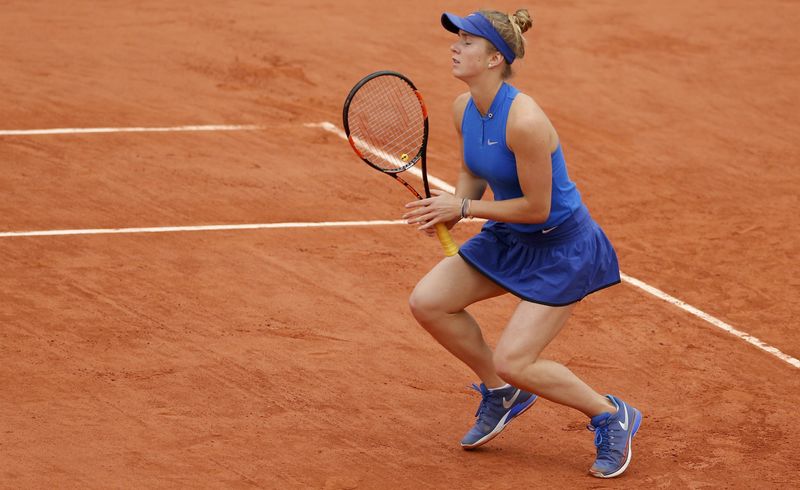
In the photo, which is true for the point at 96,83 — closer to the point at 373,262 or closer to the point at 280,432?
the point at 373,262

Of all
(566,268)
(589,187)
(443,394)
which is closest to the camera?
(566,268)

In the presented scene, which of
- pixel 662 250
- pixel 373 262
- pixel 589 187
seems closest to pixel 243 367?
pixel 373 262

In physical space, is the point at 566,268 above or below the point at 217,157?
above

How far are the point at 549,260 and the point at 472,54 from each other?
1.04 m

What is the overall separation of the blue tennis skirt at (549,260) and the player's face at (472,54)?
31.1 inches

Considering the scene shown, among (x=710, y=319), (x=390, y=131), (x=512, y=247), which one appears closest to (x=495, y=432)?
(x=512, y=247)

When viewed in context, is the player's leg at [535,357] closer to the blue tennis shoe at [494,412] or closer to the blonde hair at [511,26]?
the blue tennis shoe at [494,412]

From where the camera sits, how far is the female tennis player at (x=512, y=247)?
227 inches

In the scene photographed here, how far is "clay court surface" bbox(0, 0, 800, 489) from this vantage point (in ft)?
21.0

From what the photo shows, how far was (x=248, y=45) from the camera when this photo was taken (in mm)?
14102

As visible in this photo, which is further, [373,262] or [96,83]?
[96,83]

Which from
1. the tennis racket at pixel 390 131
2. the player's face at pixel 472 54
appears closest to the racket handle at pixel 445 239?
the tennis racket at pixel 390 131

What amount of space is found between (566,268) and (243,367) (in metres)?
2.26

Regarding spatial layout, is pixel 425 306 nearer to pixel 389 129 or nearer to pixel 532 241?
pixel 532 241
